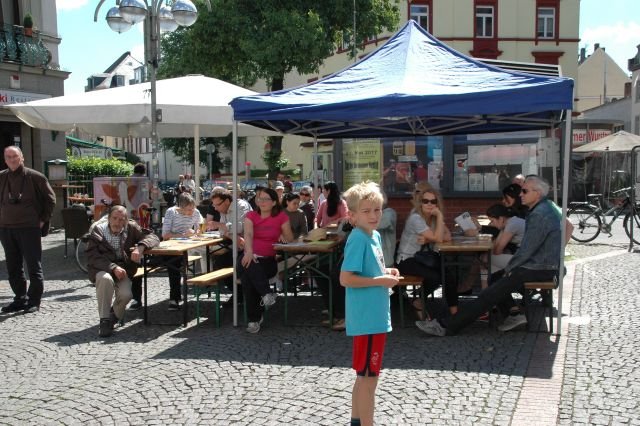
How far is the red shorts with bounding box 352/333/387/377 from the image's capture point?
384 cm

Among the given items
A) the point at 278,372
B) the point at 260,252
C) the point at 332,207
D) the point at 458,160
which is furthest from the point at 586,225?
the point at 278,372

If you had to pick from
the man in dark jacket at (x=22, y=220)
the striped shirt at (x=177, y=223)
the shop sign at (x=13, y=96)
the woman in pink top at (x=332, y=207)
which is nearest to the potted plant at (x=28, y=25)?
the shop sign at (x=13, y=96)

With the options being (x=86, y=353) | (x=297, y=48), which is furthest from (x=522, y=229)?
(x=297, y=48)

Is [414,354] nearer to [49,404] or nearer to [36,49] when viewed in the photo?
[49,404]

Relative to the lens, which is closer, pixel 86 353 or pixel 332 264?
pixel 86 353

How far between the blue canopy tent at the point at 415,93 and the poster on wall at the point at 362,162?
9.77ft

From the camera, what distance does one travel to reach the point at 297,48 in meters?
25.0

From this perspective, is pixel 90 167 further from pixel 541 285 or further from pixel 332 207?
pixel 541 285

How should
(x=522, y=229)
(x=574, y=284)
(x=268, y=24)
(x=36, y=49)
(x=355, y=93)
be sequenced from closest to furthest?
(x=355, y=93), (x=522, y=229), (x=574, y=284), (x=36, y=49), (x=268, y=24)

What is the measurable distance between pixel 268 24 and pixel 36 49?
30.9ft

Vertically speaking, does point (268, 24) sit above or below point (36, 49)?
above

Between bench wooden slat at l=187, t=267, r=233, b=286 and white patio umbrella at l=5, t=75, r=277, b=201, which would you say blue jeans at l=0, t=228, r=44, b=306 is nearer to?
bench wooden slat at l=187, t=267, r=233, b=286

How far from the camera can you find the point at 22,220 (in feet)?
25.6

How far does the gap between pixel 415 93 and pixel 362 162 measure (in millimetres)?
4933
